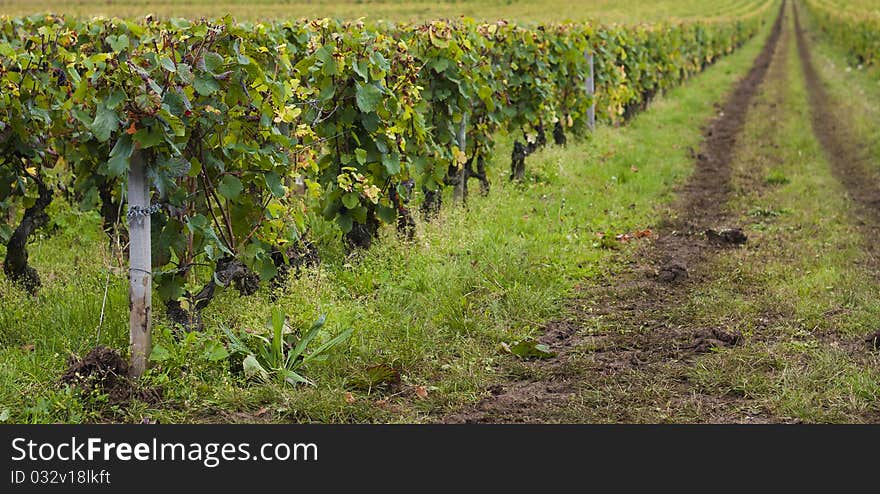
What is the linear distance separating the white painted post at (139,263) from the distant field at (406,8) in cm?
3614

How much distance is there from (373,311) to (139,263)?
68.0 inches

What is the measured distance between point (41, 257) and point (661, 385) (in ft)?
17.4

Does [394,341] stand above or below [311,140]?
below

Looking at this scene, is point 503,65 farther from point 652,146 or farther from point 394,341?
point 394,341

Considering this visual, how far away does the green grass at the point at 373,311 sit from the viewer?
5113mm

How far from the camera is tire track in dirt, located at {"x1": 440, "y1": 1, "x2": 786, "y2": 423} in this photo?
5.34 m

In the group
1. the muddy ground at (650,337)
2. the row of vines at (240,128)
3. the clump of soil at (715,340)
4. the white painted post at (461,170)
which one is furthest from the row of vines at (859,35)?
the clump of soil at (715,340)

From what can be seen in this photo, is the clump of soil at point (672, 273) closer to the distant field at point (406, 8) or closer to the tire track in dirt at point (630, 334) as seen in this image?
the tire track in dirt at point (630, 334)

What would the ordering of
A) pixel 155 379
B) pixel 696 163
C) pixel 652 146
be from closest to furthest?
pixel 155 379 < pixel 696 163 < pixel 652 146

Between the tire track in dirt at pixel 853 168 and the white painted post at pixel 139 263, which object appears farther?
the tire track in dirt at pixel 853 168

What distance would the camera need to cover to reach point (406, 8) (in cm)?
5550

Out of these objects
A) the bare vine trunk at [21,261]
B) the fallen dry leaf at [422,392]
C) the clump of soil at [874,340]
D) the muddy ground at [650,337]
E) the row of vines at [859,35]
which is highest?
the row of vines at [859,35]
